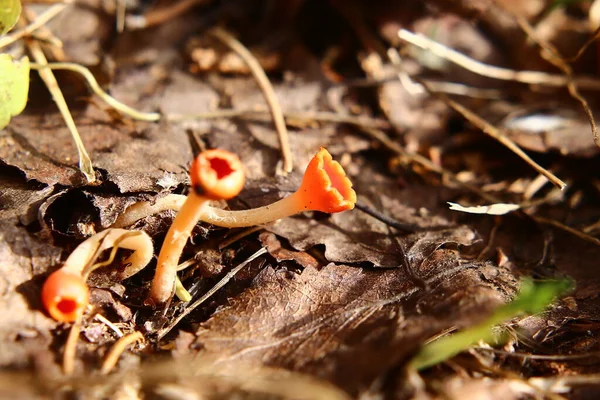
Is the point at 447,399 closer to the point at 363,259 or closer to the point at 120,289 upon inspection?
the point at 363,259

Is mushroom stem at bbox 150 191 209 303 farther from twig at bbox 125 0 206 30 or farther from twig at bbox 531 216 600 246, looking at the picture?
twig at bbox 125 0 206 30

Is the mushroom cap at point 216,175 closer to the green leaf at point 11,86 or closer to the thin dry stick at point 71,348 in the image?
the thin dry stick at point 71,348

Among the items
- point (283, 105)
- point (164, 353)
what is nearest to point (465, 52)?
point (283, 105)

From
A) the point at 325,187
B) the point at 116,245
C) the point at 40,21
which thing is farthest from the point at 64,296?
the point at 40,21

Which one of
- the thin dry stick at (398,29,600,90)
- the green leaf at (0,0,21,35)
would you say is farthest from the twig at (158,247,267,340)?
the thin dry stick at (398,29,600,90)

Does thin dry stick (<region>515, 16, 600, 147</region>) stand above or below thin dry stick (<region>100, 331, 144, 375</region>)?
above

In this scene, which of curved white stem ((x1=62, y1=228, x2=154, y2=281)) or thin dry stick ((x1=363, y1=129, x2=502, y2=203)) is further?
thin dry stick ((x1=363, y1=129, x2=502, y2=203))
